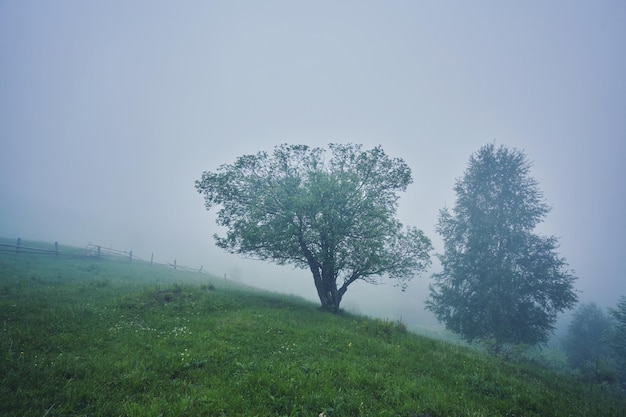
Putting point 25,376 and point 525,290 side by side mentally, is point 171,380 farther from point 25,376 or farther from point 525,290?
point 525,290

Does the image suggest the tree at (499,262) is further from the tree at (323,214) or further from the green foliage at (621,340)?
the green foliage at (621,340)

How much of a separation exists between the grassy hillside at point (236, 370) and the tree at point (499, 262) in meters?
9.48

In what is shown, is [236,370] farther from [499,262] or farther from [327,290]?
[499,262]

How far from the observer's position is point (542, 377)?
11.1 m

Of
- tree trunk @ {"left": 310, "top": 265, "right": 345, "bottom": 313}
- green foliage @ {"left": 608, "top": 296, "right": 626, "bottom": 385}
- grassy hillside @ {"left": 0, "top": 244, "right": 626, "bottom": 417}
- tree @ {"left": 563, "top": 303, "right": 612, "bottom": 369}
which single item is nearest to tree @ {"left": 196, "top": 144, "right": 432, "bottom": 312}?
tree trunk @ {"left": 310, "top": 265, "right": 345, "bottom": 313}

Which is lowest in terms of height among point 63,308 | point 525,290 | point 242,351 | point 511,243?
point 63,308

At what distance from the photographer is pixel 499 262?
21.3m

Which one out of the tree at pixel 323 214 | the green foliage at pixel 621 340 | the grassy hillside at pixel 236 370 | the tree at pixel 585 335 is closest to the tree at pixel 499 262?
the tree at pixel 323 214

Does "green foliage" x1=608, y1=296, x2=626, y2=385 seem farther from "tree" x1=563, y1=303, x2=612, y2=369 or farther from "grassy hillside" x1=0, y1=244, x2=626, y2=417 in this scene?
"grassy hillside" x1=0, y1=244, x2=626, y2=417

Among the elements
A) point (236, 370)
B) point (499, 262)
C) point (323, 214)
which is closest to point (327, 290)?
point (323, 214)

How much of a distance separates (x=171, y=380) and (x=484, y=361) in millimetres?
12089

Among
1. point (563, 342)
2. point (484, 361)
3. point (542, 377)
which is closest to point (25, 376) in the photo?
point (484, 361)

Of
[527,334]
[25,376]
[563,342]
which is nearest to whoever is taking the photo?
[25,376]

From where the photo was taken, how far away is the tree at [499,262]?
19.9 metres
